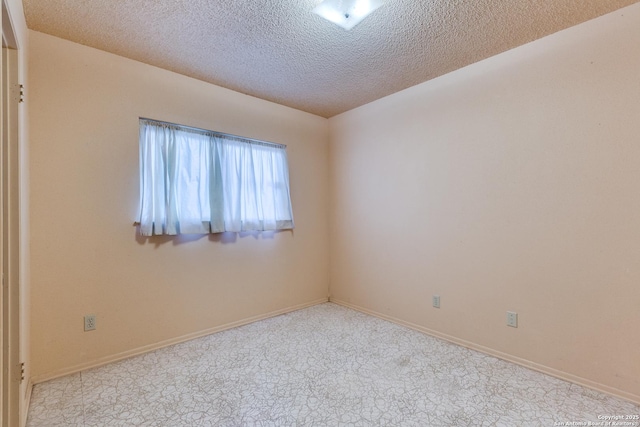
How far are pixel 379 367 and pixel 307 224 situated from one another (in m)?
1.96

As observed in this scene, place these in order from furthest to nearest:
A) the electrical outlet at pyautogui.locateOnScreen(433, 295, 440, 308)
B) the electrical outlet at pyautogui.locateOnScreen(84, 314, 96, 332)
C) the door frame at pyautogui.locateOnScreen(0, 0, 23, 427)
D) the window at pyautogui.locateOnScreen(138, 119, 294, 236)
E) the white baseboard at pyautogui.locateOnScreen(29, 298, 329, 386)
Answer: the electrical outlet at pyautogui.locateOnScreen(433, 295, 440, 308) → the window at pyautogui.locateOnScreen(138, 119, 294, 236) → the electrical outlet at pyautogui.locateOnScreen(84, 314, 96, 332) → the white baseboard at pyautogui.locateOnScreen(29, 298, 329, 386) → the door frame at pyautogui.locateOnScreen(0, 0, 23, 427)

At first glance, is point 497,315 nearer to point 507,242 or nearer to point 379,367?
point 507,242

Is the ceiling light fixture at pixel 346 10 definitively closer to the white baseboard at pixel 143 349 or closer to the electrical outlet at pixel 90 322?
the electrical outlet at pixel 90 322

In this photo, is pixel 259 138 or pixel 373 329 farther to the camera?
pixel 259 138

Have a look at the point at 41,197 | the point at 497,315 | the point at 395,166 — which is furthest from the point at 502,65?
the point at 41,197

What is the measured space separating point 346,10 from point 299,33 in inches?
16.0

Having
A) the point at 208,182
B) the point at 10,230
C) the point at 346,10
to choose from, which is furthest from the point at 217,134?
the point at 10,230

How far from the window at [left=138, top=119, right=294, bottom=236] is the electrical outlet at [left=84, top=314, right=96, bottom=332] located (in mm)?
725

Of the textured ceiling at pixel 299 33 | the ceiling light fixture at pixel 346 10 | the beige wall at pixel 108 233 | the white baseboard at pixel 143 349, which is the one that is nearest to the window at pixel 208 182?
the beige wall at pixel 108 233

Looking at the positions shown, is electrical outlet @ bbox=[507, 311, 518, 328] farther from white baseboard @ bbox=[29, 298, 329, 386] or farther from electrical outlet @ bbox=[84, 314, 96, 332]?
electrical outlet @ bbox=[84, 314, 96, 332]

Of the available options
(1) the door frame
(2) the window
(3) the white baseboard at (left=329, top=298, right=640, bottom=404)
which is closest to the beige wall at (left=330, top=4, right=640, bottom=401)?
(3) the white baseboard at (left=329, top=298, right=640, bottom=404)

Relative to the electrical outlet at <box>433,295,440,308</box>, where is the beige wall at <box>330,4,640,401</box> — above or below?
above

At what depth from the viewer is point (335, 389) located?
6.64 feet

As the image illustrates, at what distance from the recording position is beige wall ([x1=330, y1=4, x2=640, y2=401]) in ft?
6.48
